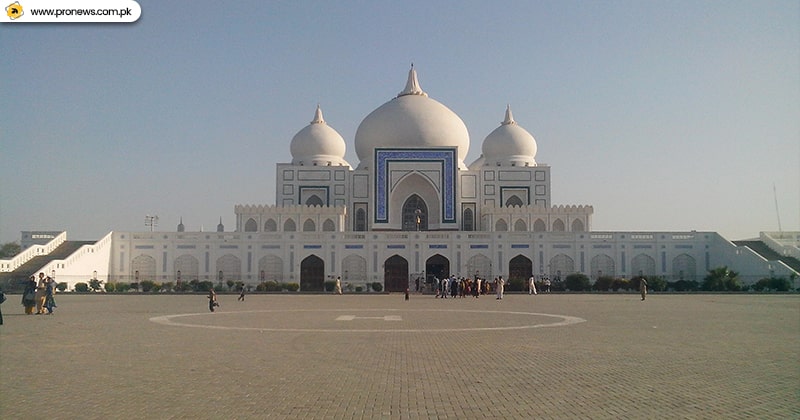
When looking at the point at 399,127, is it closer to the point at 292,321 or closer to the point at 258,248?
the point at 258,248

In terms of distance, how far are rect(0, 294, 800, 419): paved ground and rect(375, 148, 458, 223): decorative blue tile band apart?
38.1 meters

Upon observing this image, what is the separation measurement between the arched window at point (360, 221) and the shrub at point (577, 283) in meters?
17.8

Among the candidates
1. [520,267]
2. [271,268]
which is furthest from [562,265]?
[271,268]

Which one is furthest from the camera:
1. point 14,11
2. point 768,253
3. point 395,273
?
point 768,253

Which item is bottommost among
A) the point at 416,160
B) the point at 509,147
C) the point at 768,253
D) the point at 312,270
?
the point at 312,270

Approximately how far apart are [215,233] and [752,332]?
39458mm

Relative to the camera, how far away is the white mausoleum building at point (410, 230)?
50.0m

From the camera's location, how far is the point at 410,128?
60.3m

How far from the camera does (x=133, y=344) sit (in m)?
14.0

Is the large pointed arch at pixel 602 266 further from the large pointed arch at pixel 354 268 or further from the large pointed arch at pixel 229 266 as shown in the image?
the large pointed arch at pixel 229 266

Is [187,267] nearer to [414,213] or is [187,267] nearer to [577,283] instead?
[414,213]

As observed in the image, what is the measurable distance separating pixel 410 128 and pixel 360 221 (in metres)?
8.40

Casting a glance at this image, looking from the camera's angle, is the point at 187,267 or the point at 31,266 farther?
the point at 187,267

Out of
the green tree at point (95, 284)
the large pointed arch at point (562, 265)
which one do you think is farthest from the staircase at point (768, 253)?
the green tree at point (95, 284)
